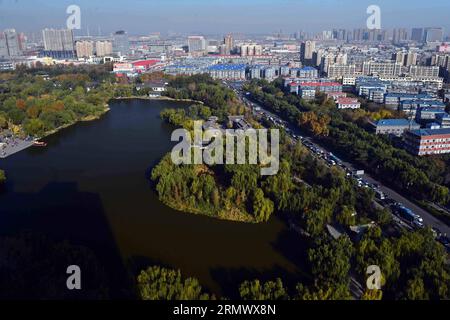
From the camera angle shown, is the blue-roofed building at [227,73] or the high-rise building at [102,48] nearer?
the blue-roofed building at [227,73]

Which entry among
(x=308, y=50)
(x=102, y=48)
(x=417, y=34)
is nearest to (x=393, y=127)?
(x=308, y=50)

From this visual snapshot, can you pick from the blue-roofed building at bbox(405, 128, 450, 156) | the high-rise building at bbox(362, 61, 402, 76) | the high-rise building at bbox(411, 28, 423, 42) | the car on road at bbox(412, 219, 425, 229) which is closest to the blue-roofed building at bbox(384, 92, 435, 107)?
the blue-roofed building at bbox(405, 128, 450, 156)

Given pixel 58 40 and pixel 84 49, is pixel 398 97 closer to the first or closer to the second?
pixel 84 49

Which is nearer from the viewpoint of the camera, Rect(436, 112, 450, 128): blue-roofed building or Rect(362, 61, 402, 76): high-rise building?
Rect(436, 112, 450, 128): blue-roofed building

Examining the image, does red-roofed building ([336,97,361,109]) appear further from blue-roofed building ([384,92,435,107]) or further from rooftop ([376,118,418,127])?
rooftop ([376,118,418,127])

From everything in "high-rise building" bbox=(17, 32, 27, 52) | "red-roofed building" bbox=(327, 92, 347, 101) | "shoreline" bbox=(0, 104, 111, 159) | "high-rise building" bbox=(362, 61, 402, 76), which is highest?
"high-rise building" bbox=(17, 32, 27, 52)

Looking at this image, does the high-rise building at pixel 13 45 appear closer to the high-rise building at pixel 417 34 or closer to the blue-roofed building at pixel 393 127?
the blue-roofed building at pixel 393 127

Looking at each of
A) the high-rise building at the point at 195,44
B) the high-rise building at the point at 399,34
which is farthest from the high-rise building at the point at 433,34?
the high-rise building at the point at 195,44
